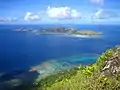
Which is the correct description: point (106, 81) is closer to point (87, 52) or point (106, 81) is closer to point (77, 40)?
point (87, 52)

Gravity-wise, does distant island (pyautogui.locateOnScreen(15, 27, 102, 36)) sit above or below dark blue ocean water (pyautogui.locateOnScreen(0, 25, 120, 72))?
above

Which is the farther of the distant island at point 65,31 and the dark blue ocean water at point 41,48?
the distant island at point 65,31

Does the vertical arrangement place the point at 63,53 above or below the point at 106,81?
below

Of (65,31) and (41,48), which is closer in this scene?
(41,48)

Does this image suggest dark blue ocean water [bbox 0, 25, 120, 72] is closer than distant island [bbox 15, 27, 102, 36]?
Yes

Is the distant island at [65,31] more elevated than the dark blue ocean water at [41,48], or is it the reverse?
the distant island at [65,31]

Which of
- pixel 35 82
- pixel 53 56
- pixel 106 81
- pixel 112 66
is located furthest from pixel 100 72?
pixel 53 56

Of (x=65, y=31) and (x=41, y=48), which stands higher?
(x=65, y=31)

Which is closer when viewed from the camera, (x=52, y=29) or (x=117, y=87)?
(x=117, y=87)
